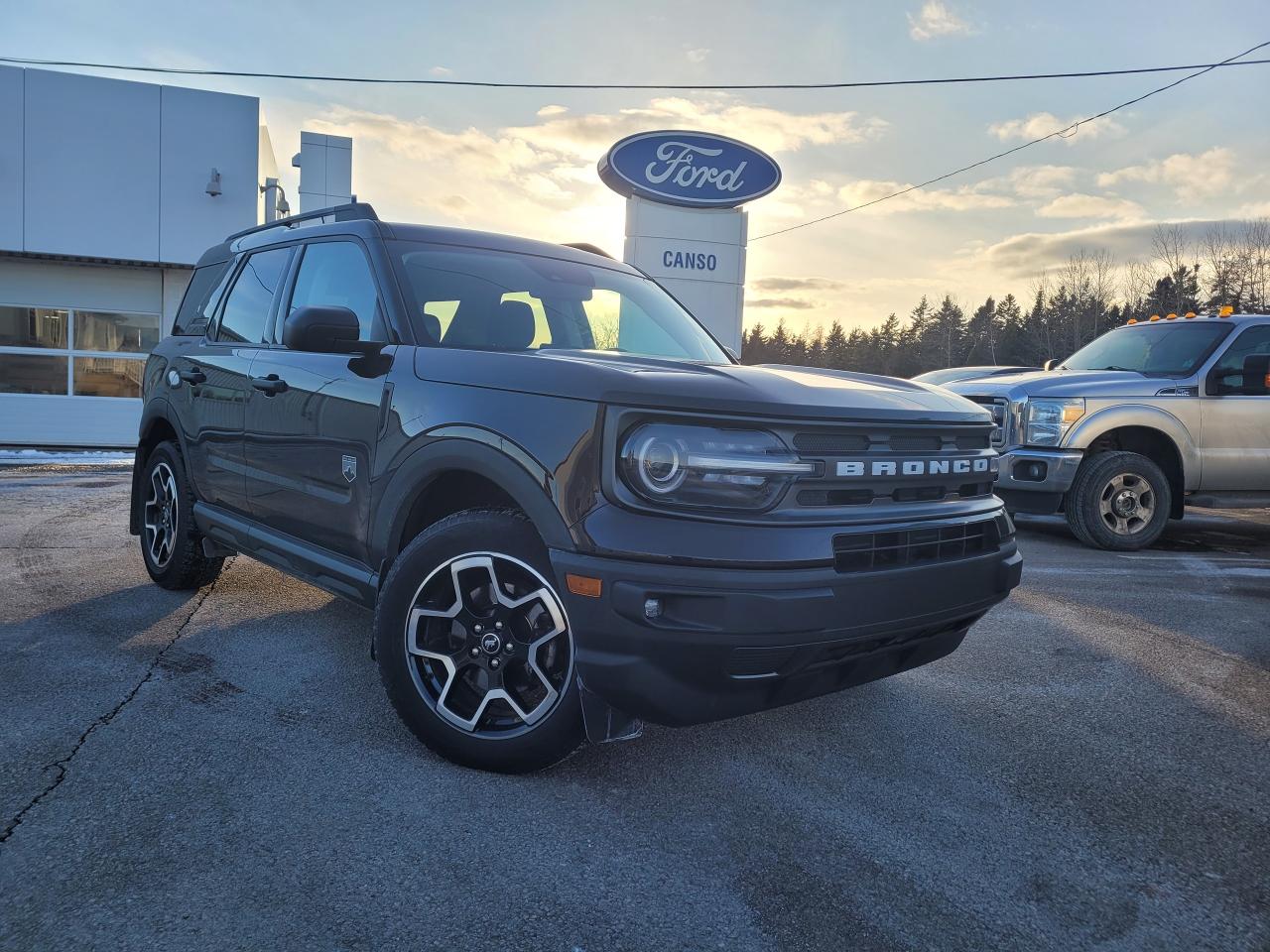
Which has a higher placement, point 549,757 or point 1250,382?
point 1250,382

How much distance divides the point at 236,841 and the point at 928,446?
2257 mm

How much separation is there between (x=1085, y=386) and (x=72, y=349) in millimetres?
16279

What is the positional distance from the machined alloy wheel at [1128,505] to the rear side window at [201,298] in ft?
21.1

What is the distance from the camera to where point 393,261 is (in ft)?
11.3

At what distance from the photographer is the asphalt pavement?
204 cm

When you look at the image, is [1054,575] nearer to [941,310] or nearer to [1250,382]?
[1250,382]

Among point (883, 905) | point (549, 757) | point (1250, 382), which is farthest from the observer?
point (1250, 382)

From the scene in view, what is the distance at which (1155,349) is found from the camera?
25.5 feet

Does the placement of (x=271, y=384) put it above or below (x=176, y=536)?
above

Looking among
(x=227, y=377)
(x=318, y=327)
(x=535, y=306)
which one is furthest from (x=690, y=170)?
(x=318, y=327)

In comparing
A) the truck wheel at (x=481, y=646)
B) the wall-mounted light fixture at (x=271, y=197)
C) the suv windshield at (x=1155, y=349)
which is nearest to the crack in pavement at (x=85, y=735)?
the truck wheel at (x=481, y=646)

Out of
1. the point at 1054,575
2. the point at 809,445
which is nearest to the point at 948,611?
the point at 809,445

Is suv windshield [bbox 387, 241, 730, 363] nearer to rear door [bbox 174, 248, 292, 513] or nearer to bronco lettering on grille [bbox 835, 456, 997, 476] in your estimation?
rear door [bbox 174, 248, 292, 513]

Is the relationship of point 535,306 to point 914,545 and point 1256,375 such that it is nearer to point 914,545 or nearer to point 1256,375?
point 914,545
